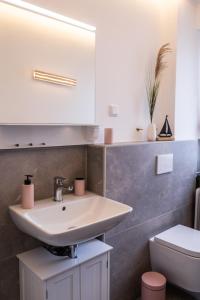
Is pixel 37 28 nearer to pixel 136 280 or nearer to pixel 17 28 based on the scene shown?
pixel 17 28

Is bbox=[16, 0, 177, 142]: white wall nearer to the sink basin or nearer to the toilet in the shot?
the sink basin

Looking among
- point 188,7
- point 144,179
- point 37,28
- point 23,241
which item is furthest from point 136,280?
point 188,7

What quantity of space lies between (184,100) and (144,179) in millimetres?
941

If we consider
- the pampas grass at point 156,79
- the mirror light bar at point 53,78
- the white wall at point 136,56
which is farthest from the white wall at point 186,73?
the mirror light bar at point 53,78

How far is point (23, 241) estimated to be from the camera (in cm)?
152

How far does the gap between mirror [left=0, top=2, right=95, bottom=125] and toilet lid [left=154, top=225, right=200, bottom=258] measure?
1.11 metres

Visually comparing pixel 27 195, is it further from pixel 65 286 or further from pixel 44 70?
pixel 44 70

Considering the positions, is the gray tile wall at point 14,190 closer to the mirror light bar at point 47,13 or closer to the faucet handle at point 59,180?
the faucet handle at point 59,180

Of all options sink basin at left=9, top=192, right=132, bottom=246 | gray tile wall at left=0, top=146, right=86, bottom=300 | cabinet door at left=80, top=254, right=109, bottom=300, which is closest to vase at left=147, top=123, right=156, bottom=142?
sink basin at left=9, top=192, right=132, bottom=246

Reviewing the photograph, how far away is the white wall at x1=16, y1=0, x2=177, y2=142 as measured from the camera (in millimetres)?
1813

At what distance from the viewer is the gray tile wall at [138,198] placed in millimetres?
1797

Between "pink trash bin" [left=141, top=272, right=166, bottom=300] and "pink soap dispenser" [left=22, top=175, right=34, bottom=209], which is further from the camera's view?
"pink trash bin" [left=141, top=272, right=166, bottom=300]

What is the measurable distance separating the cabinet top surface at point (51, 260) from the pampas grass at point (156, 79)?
48.8 inches

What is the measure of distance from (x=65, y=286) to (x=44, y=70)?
120 cm
